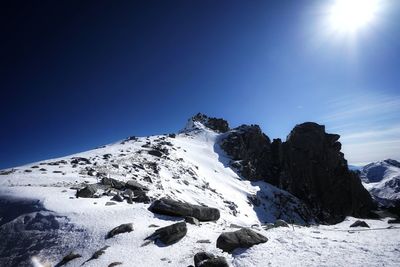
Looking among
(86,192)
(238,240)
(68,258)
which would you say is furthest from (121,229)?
(86,192)

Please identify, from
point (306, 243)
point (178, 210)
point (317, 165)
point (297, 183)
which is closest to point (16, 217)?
point (178, 210)

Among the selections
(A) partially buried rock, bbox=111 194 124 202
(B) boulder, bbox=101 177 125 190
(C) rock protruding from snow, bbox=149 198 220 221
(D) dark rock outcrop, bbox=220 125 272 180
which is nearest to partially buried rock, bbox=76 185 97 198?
(A) partially buried rock, bbox=111 194 124 202

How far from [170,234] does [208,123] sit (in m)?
111

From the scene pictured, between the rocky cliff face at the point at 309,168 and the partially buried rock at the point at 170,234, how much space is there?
7047cm

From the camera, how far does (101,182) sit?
27.9 meters

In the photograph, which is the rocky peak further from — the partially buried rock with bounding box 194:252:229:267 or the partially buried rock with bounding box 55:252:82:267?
the partially buried rock with bounding box 194:252:229:267

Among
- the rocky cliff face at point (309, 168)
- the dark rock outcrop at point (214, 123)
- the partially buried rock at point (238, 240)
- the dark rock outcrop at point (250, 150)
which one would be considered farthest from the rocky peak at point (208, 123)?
the partially buried rock at point (238, 240)

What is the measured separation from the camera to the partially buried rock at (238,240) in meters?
14.0

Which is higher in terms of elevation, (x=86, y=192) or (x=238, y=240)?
(x=86, y=192)

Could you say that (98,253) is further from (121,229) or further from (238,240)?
(238,240)

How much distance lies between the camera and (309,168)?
94.8 m

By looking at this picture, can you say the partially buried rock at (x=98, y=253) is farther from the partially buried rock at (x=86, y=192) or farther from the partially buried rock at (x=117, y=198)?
the partially buried rock at (x=86, y=192)

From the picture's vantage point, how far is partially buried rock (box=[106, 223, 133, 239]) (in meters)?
16.0

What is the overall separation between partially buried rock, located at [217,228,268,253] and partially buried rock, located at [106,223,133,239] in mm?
5867
